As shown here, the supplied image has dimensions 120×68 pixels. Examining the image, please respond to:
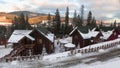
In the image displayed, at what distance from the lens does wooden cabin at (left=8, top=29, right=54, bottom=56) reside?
59.1 meters

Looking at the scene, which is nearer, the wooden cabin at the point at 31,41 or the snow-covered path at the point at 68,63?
the snow-covered path at the point at 68,63

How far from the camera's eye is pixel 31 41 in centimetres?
6119

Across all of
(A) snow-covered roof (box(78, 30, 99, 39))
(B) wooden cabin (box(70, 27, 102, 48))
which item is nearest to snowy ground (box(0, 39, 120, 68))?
(B) wooden cabin (box(70, 27, 102, 48))

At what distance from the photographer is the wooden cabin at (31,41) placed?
5912 centimetres

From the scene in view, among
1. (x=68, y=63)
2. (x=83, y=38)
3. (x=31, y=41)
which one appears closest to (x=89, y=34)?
(x=83, y=38)

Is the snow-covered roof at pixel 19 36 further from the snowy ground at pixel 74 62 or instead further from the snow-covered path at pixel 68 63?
the snow-covered path at pixel 68 63

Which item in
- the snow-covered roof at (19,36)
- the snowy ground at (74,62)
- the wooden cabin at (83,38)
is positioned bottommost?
the wooden cabin at (83,38)

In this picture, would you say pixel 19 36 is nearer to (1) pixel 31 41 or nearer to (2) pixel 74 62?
(1) pixel 31 41

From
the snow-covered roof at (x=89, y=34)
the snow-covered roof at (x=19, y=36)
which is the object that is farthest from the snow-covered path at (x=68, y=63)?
the snow-covered roof at (x=89, y=34)

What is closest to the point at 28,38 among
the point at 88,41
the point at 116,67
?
the point at 88,41

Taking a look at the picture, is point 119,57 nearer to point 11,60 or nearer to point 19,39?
point 11,60

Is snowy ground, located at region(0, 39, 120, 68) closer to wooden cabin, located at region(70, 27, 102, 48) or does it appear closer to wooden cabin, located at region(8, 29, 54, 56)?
wooden cabin, located at region(8, 29, 54, 56)

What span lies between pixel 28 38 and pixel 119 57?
2526 centimetres

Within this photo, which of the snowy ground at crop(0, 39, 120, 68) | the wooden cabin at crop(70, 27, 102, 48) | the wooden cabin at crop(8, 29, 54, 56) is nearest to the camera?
the snowy ground at crop(0, 39, 120, 68)
